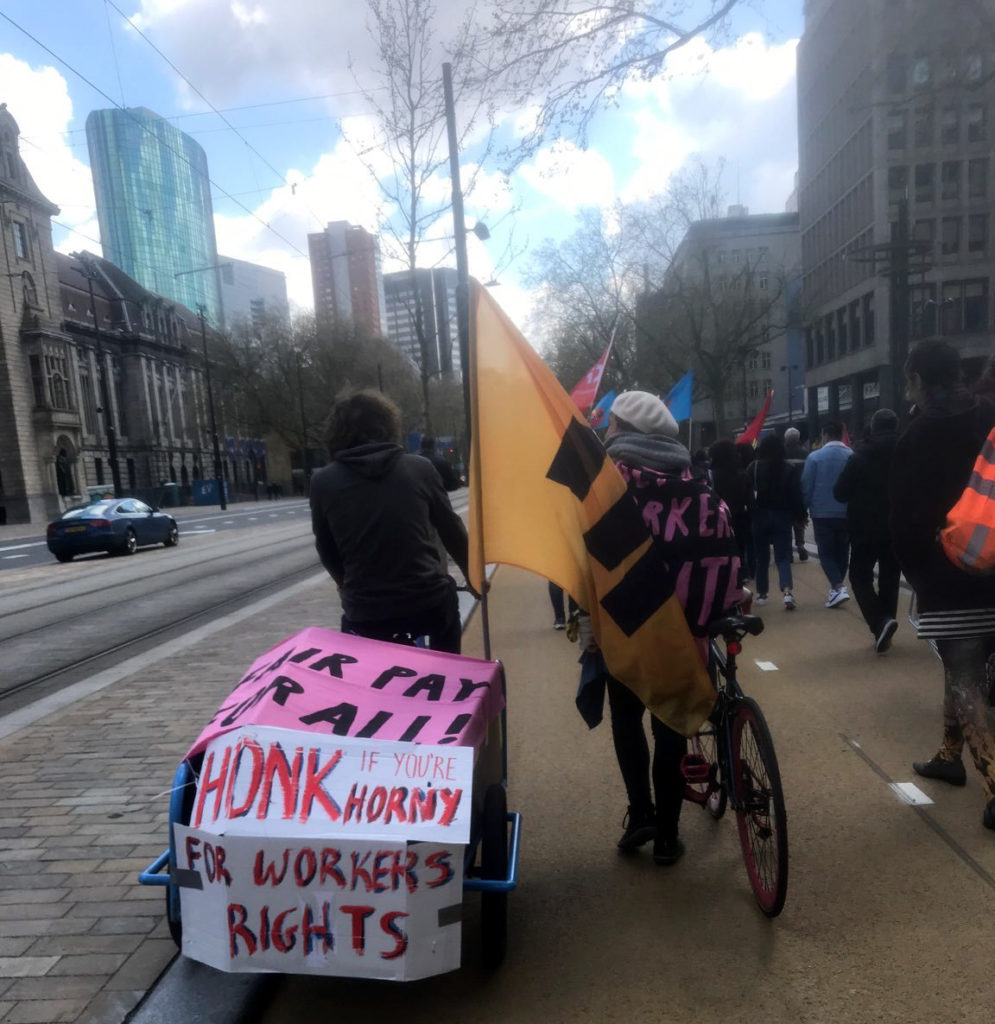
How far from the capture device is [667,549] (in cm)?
304

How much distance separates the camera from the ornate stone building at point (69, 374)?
50.6m

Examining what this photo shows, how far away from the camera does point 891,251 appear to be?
14047 millimetres

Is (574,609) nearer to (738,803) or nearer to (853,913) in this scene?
(738,803)

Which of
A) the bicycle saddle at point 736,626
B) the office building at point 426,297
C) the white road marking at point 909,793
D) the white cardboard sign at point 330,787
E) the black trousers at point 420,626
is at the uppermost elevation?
the office building at point 426,297

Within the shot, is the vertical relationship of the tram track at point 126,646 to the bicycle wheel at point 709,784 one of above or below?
below

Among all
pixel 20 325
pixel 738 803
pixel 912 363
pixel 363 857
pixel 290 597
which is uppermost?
→ pixel 20 325

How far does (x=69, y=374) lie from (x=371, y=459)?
5943cm

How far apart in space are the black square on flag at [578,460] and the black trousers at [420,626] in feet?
2.60

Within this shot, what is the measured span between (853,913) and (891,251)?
44.3 ft

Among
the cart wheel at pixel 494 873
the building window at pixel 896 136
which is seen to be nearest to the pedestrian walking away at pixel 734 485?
the cart wheel at pixel 494 873

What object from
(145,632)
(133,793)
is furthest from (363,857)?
(145,632)

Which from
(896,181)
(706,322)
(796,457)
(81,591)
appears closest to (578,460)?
(796,457)

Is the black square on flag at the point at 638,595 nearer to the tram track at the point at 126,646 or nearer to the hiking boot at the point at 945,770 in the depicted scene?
the hiking boot at the point at 945,770

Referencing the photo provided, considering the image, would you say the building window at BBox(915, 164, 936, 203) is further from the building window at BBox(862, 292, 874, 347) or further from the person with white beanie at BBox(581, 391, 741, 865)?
the person with white beanie at BBox(581, 391, 741, 865)
